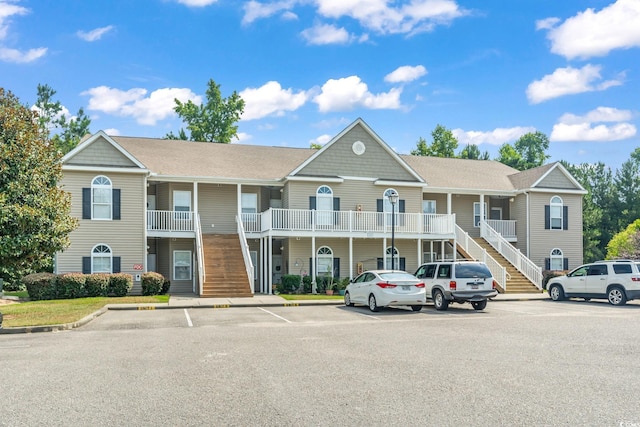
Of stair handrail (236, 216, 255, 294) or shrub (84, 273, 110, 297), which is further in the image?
stair handrail (236, 216, 255, 294)

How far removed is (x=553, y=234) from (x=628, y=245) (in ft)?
24.0

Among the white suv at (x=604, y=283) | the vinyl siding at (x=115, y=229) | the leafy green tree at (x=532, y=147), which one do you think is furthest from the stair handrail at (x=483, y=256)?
the leafy green tree at (x=532, y=147)

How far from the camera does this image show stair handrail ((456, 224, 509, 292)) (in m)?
27.3

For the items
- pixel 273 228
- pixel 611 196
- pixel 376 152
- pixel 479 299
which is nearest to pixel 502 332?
pixel 479 299

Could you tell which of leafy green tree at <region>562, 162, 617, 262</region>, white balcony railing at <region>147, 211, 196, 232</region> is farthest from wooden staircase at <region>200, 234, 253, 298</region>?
leafy green tree at <region>562, 162, 617, 262</region>

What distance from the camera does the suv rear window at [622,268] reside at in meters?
21.8

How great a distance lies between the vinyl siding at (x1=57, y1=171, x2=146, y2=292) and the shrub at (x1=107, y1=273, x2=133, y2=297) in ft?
4.77

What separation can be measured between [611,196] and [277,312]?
48924mm

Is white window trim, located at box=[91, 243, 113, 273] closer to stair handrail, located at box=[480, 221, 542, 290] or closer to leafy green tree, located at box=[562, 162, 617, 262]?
stair handrail, located at box=[480, 221, 542, 290]

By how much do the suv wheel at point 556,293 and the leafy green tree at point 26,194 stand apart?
63.8 ft

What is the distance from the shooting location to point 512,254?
99.1ft

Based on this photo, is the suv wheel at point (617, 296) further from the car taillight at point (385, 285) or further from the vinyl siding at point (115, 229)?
the vinyl siding at point (115, 229)

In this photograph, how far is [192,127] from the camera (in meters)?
51.1

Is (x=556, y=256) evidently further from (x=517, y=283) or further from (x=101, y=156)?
(x=101, y=156)
